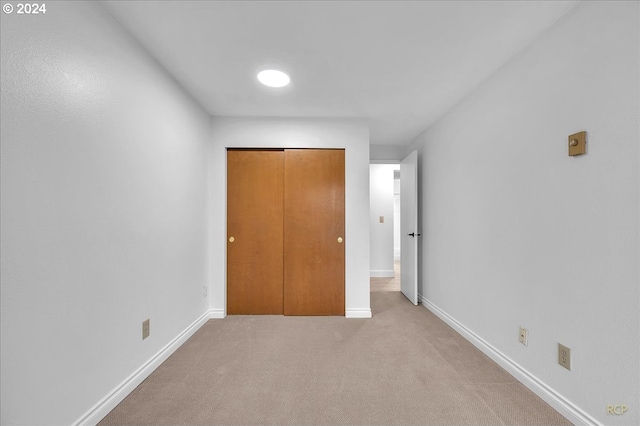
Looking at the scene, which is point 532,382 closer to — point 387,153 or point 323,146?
point 323,146

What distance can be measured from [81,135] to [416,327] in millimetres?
A: 3072

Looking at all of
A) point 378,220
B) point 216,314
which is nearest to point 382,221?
point 378,220

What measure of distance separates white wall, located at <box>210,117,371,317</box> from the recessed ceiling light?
78cm

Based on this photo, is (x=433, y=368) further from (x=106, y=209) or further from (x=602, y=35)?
(x=106, y=209)

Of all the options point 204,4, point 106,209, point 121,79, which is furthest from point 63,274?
point 204,4

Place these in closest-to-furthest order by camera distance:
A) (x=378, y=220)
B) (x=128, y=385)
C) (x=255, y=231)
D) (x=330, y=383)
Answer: (x=128, y=385) → (x=330, y=383) → (x=255, y=231) → (x=378, y=220)

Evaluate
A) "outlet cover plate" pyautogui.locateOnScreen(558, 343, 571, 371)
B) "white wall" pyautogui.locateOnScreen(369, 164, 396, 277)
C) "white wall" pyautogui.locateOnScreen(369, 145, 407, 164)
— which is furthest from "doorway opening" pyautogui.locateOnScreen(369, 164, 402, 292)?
"outlet cover plate" pyautogui.locateOnScreen(558, 343, 571, 371)

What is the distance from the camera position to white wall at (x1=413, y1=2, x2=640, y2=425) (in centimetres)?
118

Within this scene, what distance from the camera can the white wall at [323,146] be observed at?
9.75 feet

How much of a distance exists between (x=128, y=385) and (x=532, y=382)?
2595 millimetres

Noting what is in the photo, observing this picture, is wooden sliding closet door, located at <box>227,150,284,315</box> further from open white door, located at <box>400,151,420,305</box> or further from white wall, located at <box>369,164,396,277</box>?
white wall, located at <box>369,164,396,277</box>

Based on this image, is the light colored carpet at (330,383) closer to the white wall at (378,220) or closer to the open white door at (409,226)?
the open white door at (409,226)

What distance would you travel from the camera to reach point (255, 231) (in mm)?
3018

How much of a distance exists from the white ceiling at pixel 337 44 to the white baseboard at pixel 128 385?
2241 mm
